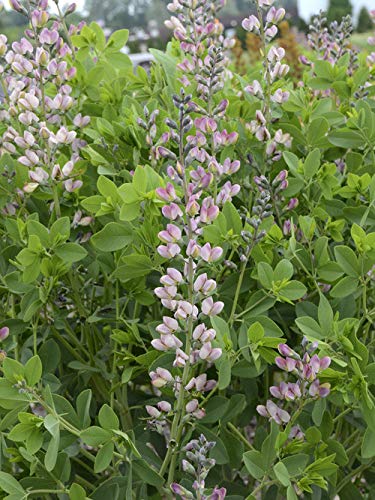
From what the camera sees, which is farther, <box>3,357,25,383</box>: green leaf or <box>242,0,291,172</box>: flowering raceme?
<box>242,0,291,172</box>: flowering raceme

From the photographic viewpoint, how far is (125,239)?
136 centimetres

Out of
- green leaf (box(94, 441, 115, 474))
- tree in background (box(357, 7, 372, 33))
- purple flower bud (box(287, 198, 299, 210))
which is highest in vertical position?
purple flower bud (box(287, 198, 299, 210))

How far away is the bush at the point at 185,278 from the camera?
4.06 feet

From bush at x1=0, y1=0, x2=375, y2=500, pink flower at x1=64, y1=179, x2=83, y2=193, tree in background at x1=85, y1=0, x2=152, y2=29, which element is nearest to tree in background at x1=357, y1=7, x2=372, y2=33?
bush at x1=0, y1=0, x2=375, y2=500

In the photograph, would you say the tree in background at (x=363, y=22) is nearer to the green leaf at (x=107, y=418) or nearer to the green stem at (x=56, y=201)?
the green stem at (x=56, y=201)

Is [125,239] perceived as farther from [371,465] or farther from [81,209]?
[371,465]

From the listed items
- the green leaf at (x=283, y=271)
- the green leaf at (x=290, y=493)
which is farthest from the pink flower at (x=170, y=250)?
the green leaf at (x=290, y=493)

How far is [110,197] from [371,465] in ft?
2.51

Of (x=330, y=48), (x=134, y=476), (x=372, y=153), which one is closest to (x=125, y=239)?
(x=134, y=476)

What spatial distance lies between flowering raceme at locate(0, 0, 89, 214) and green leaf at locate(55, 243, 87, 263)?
0.10 m

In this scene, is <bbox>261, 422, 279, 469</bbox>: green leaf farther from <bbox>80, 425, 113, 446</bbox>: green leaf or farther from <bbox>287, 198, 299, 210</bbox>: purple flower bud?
<bbox>287, 198, 299, 210</bbox>: purple flower bud

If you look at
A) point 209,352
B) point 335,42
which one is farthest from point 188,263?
point 335,42

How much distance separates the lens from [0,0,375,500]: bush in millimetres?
1236

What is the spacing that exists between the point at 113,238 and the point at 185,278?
21 centimetres
